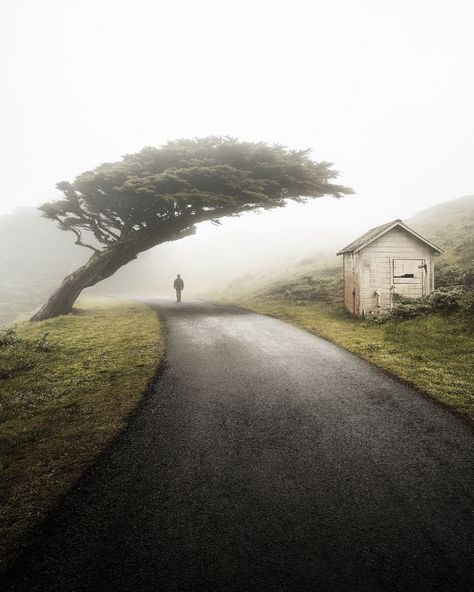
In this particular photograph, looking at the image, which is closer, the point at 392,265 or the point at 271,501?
the point at 271,501

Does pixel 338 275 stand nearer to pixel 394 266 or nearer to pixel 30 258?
pixel 394 266

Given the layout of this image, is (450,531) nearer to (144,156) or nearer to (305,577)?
(305,577)

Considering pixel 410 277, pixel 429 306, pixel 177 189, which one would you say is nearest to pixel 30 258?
pixel 177 189

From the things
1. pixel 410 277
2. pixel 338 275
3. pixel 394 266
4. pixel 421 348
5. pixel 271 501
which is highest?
pixel 394 266

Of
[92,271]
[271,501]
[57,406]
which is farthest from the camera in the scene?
[92,271]

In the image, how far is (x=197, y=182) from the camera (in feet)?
54.0

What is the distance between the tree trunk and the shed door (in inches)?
607

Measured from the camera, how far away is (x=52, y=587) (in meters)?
2.53

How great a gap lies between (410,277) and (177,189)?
12.6 m

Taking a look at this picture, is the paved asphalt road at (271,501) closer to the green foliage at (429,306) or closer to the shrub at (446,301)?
the green foliage at (429,306)

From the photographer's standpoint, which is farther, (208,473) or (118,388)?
(118,388)

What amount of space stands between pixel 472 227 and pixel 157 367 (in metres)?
28.4

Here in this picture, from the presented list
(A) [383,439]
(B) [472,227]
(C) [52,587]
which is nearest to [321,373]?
(A) [383,439]

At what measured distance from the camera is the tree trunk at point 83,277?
17938mm
